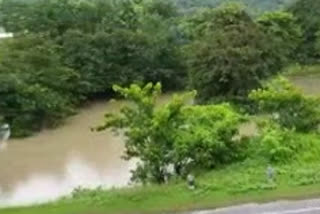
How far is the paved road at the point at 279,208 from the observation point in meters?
13.3

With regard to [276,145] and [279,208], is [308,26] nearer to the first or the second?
[276,145]

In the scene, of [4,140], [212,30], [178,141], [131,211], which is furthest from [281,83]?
[4,140]

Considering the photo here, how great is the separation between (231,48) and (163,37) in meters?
8.56

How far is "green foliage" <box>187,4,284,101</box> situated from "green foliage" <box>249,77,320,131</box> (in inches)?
202

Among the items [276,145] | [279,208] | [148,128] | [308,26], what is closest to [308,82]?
[308,26]

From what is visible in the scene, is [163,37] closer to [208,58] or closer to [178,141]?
[208,58]

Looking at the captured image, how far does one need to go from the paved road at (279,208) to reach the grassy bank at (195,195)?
0.25m

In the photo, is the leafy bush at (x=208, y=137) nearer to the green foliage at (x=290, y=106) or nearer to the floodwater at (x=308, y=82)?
the green foliage at (x=290, y=106)

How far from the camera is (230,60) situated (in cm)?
2233

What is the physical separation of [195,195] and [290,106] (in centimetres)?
381

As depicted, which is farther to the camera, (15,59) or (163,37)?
(163,37)

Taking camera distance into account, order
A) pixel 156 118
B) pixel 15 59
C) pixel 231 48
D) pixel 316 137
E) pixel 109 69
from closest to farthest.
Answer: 1. pixel 156 118
2. pixel 316 137
3. pixel 231 48
4. pixel 15 59
5. pixel 109 69

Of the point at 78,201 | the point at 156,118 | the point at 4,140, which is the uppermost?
the point at 156,118

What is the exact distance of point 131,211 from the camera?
13.7 metres
